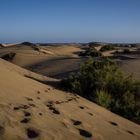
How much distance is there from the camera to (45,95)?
10.1 m

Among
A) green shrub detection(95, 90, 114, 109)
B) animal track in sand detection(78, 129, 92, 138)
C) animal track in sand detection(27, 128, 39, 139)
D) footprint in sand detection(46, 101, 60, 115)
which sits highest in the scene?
animal track in sand detection(27, 128, 39, 139)

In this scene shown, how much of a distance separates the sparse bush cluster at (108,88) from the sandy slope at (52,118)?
2.68 feet

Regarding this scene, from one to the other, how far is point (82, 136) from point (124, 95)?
4.95 metres

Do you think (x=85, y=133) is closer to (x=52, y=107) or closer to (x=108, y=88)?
(x=52, y=107)

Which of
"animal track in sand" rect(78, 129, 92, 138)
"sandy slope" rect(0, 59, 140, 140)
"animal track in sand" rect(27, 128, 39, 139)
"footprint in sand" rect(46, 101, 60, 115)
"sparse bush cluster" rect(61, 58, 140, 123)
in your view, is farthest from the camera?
"sparse bush cluster" rect(61, 58, 140, 123)

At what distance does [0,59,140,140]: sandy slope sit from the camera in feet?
21.5

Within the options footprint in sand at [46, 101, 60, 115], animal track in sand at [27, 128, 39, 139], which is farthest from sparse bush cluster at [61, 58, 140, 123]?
animal track in sand at [27, 128, 39, 139]

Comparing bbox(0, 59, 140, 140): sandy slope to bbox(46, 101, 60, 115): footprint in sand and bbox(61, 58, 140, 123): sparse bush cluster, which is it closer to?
bbox(46, 101, 60, 115): footprint in sand

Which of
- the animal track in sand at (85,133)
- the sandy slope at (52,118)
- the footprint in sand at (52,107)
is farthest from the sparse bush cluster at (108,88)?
the animal track in sand at (85,133)

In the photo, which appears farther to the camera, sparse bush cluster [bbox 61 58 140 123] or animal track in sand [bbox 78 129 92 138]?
sparse bush cluster [bbox 61 58 140 123]

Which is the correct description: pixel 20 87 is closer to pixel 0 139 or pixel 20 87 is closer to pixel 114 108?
pixel 114 108

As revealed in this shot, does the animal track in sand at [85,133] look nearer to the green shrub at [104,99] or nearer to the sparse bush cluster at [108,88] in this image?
the sparse bush cluster at [108,88]

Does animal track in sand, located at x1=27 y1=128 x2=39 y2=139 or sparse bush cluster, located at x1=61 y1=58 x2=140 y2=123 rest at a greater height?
animal track in sand, located at x1=27 y1=128 x2=39 y2=139

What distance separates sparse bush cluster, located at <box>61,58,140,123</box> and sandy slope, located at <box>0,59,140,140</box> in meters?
0.82
